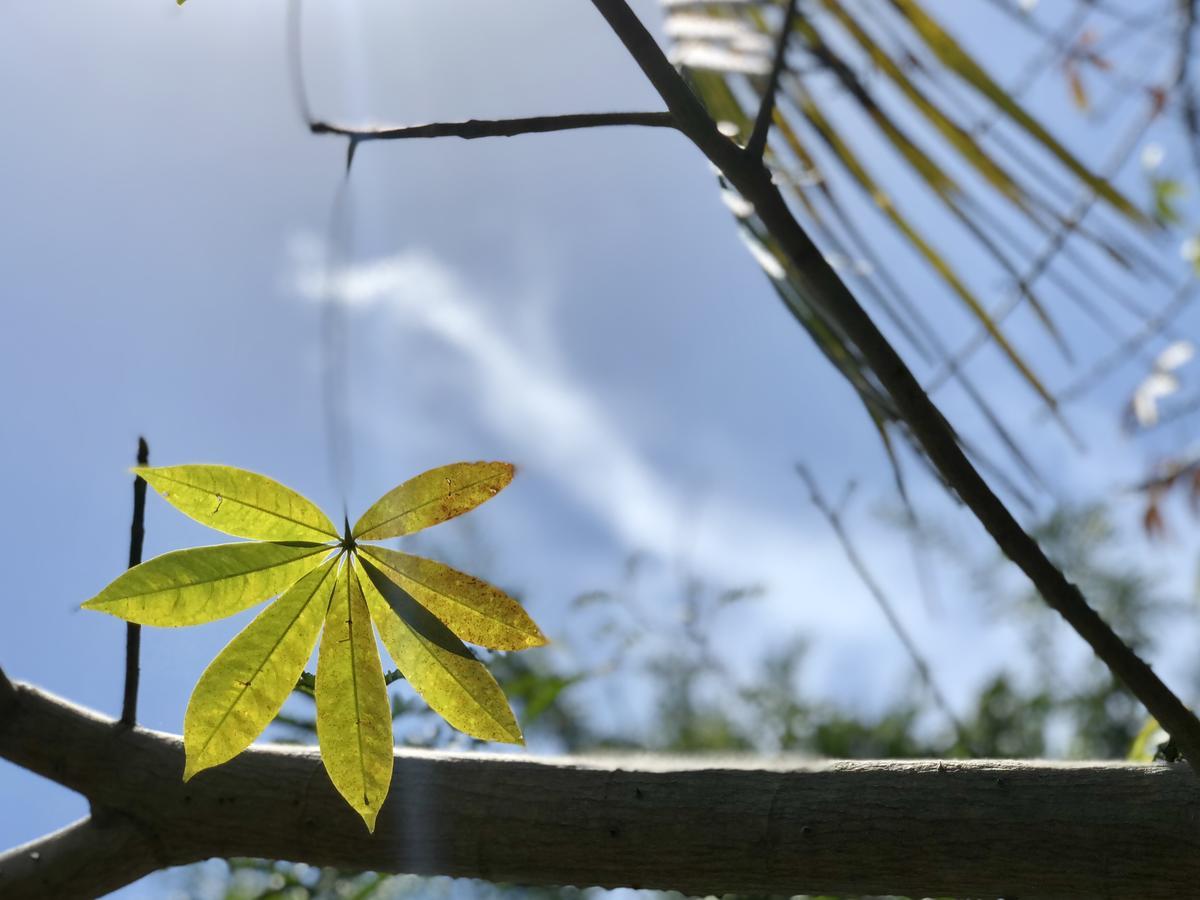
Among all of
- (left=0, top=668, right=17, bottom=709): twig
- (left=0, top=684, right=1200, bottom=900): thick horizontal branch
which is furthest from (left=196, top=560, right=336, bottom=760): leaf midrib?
(left=0, top=668, right=17, bottom=709): twig

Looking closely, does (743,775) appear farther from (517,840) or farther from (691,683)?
(691,683)

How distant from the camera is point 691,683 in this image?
251 centimetres

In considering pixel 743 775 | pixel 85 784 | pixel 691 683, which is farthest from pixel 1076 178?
pixel 691 683

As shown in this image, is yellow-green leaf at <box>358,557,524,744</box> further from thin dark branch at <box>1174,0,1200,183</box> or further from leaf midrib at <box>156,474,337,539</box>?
thin dark branch at <box>1174,0,1200,183</box>

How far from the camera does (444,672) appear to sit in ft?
1.44

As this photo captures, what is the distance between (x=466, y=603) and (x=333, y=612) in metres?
0.06

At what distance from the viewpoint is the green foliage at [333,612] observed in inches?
16.7

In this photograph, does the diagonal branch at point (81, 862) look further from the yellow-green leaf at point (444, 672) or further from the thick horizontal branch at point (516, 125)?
the thick horizontal branch at point (516, 125)

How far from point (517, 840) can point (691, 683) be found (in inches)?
81.3

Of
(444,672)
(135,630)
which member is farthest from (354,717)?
(135,630)

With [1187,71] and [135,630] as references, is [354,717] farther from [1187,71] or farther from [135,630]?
[1187,71]

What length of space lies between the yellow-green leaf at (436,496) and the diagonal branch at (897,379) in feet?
0.53

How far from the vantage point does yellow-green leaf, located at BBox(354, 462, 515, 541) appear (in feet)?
1.44

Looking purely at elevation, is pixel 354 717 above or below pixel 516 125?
below
